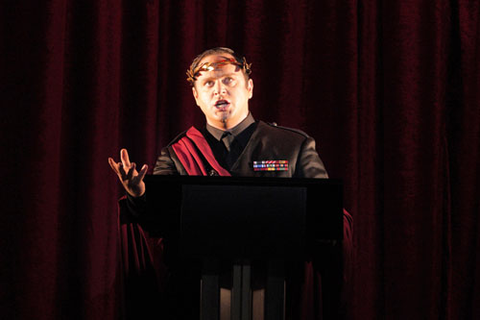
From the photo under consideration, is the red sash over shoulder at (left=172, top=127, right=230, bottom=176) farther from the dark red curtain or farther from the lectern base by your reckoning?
the dark red curtain

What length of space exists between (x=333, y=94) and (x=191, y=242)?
56.1 inches

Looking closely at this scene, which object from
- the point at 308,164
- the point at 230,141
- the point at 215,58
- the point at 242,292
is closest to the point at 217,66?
the point at 215,58

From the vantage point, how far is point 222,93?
1750mm

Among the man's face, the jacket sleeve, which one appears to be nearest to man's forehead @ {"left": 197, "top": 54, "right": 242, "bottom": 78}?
the man's face

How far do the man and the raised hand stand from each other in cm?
27

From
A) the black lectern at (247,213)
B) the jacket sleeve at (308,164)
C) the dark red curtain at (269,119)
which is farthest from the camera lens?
the dark red curtain at (269,119)

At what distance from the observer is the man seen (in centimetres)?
168

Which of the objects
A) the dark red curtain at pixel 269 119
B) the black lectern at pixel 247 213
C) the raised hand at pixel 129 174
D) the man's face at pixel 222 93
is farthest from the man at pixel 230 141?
the dark red curtain at pixel 269 119

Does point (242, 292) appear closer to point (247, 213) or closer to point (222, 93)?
point (247, 213)

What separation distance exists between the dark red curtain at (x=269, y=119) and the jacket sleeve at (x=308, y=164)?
658mm

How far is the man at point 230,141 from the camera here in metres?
1.68

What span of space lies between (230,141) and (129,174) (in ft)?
1.60

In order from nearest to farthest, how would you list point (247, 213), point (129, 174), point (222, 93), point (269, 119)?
point (247, 213), point (129, 174), point (222, 93), point (269, 119)

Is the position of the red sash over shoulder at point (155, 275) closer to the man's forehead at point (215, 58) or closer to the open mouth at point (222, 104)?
Answer: the open mouth at point (222, 104)
